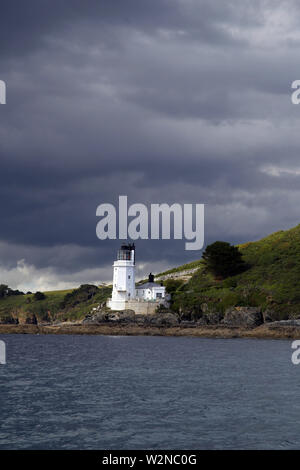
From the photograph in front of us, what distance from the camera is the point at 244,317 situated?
10894 cm

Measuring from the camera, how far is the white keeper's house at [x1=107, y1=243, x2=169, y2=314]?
409 ft

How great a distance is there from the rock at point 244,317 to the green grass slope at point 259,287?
6.53 ft

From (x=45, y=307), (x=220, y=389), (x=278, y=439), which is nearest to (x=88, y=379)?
(x=220, y=389)

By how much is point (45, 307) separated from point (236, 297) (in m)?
79.0

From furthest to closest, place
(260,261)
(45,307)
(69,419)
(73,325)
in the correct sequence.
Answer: (45,307)
(260,261)
(73,325)
(69,419)

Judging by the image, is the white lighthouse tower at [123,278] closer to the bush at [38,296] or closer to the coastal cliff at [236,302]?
the coastal cliff at [236,302]

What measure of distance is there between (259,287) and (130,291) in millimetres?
28048

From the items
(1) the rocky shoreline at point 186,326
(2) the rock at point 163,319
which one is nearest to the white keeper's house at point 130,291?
(1) the rocky shoreline at point 186,326

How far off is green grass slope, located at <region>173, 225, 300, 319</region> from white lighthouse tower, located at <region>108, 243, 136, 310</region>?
10.1m

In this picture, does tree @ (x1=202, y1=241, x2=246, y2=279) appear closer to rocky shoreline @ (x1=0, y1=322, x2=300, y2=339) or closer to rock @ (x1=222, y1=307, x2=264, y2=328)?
rock @ (x1=222, y1=307, x2=264, y2=328)

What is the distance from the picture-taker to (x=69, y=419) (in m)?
32.2

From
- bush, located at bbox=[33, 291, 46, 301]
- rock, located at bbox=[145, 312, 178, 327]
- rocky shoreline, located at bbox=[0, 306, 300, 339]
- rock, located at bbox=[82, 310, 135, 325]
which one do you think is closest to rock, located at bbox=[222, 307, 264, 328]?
rocky shoreline, located at bbox=[0, 306, 300, 339]
